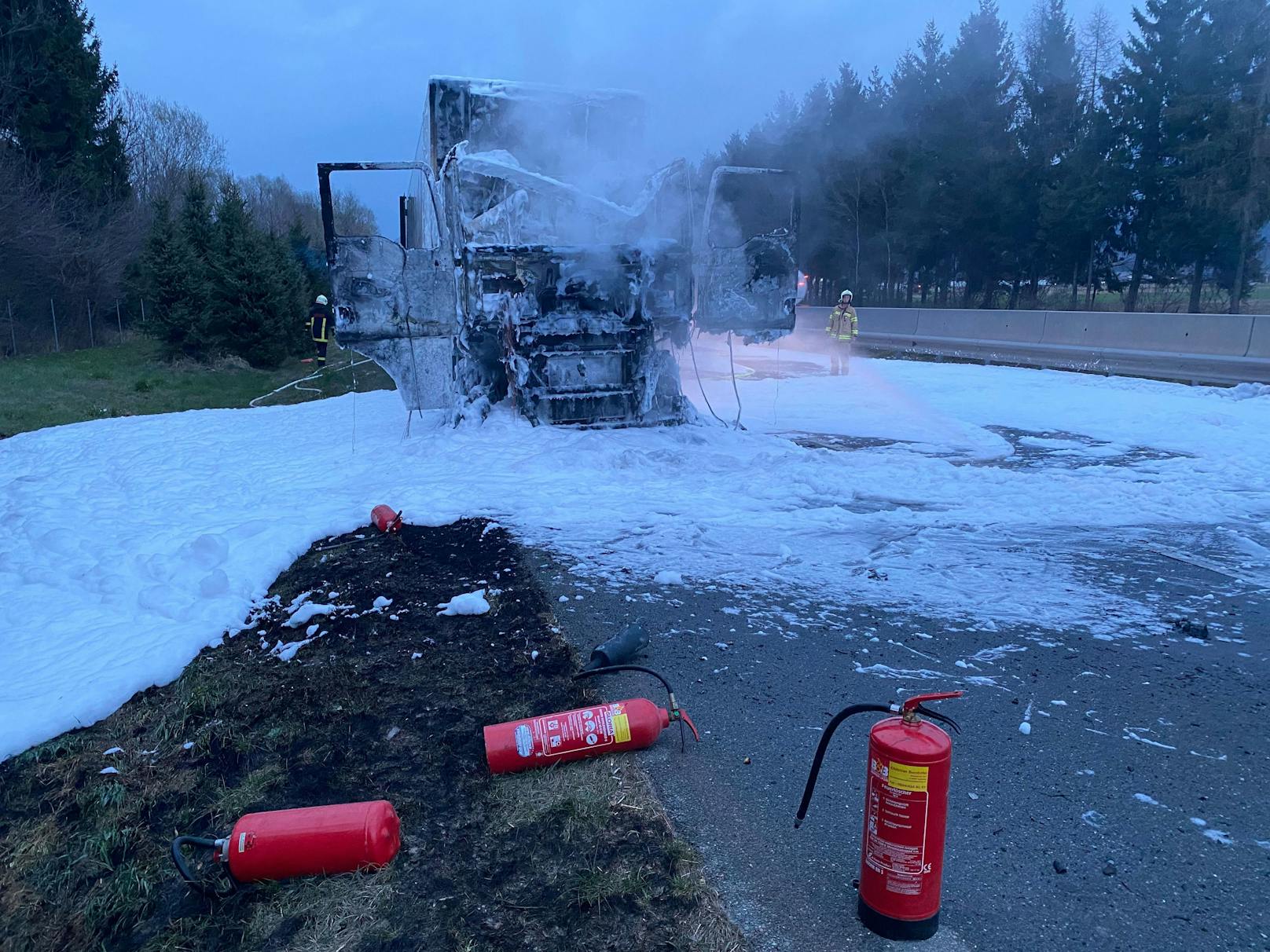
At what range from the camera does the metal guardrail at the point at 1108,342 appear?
49.6 ft

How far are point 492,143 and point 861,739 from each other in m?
7.57

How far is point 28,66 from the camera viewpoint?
2752 cm

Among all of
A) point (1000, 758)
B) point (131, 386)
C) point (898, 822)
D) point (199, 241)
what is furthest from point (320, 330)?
point (898, 822)

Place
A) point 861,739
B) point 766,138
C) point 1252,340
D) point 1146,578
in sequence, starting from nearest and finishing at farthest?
point 861,739 → point 1146,578 → point 766,138 → point 1252,340

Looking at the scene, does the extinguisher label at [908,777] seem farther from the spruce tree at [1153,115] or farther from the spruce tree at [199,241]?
the spruce tree at [1153,115]

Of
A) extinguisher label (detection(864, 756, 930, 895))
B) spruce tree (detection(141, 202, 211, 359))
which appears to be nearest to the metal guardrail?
extinguisher label (detection(864, 756, 930, 895))

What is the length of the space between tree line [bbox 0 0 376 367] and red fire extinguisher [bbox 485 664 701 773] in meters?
19.2

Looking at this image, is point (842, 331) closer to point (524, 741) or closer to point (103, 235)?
point (524, 741)

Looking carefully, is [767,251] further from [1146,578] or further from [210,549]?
[210,549]

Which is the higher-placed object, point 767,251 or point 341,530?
point 767,251

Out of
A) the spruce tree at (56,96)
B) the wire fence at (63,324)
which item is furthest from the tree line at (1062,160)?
the spruce tree at (56,96)

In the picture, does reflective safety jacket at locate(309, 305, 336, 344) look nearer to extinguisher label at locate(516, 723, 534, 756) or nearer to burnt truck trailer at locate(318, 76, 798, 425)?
burnt truck trailer at locate(318, 76, 798, 425)

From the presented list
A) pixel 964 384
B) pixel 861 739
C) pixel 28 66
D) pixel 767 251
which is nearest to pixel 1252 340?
pixel 964 384

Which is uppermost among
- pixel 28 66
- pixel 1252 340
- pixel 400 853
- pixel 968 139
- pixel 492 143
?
pixel 28 66
